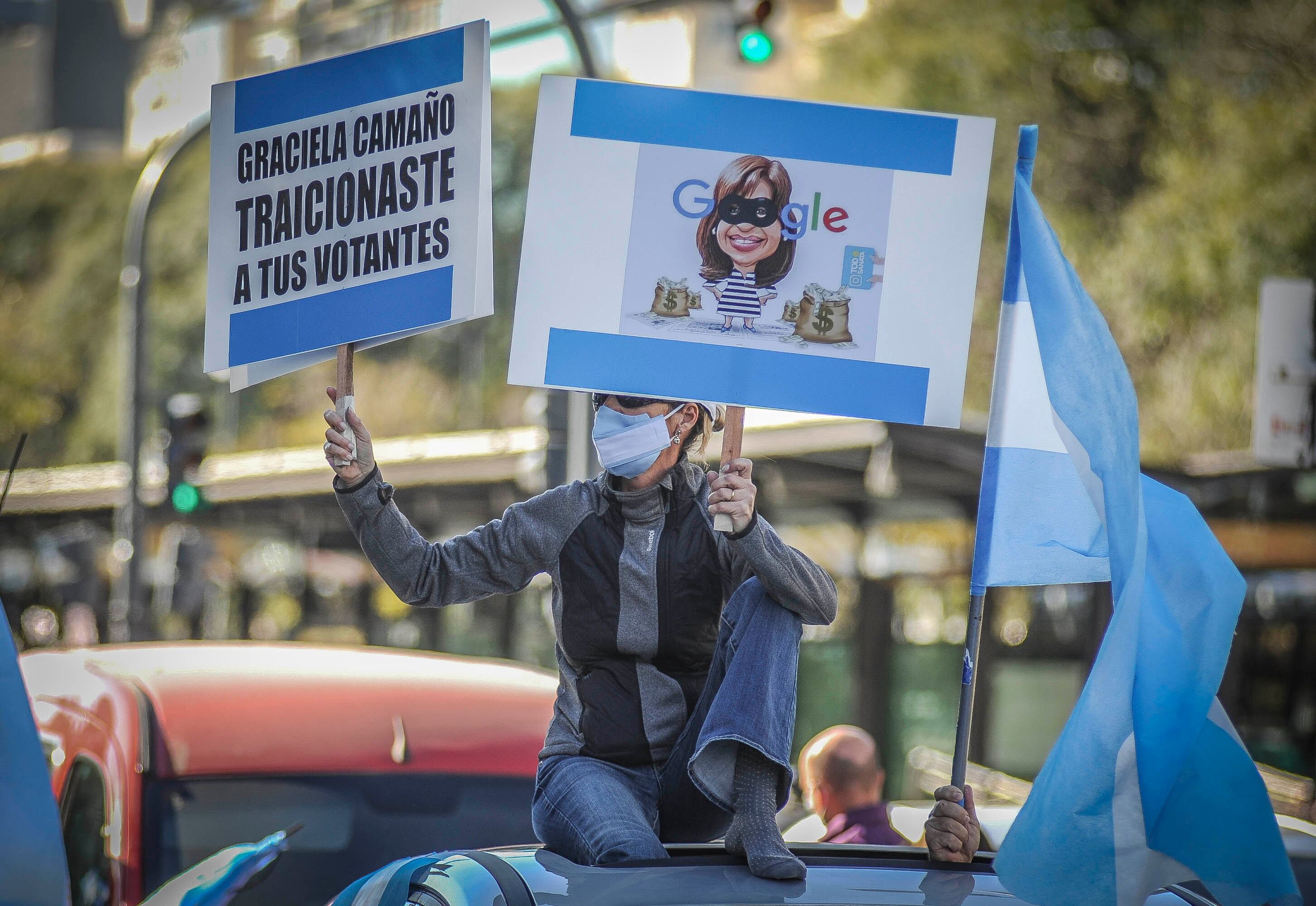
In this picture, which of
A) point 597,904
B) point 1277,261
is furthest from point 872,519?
point 597,904

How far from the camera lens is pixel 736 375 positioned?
3.50 m

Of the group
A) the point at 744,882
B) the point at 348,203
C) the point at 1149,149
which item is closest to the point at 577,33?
the point at 348,203

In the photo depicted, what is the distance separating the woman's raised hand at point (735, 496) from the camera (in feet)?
10.3

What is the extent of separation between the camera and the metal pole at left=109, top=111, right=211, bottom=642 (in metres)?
12.7

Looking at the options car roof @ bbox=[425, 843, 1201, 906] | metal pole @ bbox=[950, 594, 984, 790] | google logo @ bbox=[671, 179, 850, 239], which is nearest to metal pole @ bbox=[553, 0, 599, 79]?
google logo @ bbox=[671, 179, 850, 239]

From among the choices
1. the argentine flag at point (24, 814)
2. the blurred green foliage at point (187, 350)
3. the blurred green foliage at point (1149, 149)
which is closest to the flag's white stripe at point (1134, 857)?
the argentine flag at point (24, 814)

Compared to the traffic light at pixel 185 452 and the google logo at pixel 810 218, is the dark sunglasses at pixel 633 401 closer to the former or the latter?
the google logo at pixel 810 218

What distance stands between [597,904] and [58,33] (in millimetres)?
54495

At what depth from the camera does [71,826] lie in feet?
13.8

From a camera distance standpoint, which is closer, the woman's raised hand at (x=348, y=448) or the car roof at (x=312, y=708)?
the woman's raised hand at (x=348, y=448)

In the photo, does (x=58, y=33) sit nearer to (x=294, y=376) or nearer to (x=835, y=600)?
(x=294, y=376)

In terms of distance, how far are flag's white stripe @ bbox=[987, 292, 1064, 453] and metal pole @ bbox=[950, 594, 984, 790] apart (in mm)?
373

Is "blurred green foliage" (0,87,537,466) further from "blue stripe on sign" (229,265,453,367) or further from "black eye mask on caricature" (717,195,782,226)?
"black eye mask on caricature" (717,195,782,226)

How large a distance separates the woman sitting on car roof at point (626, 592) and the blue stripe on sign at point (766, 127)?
24.7 inches
